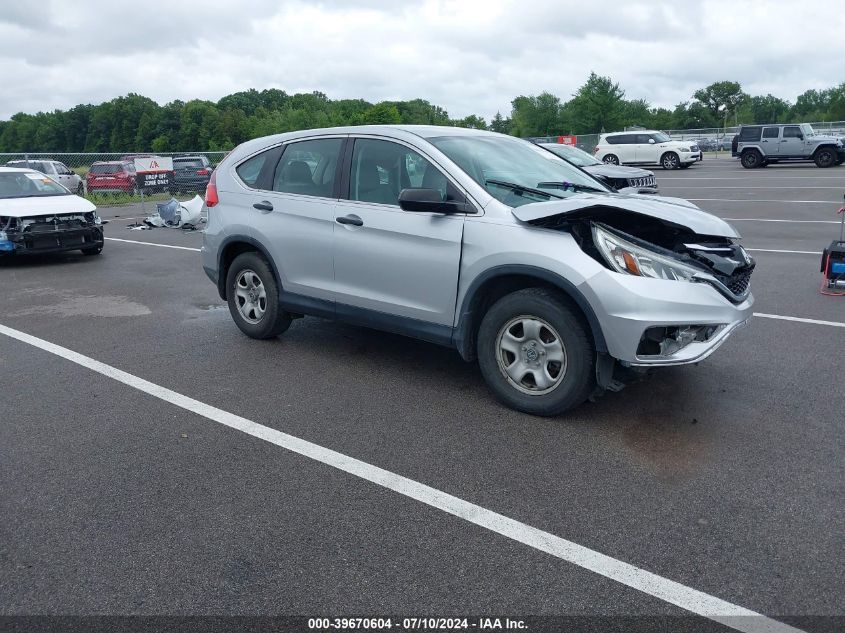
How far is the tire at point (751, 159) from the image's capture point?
30.7 m

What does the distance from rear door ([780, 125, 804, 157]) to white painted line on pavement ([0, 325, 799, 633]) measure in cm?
3071

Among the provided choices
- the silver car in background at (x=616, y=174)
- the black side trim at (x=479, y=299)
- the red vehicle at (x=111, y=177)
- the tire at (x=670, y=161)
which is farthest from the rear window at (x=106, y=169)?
the tire at (x=670, y=161)

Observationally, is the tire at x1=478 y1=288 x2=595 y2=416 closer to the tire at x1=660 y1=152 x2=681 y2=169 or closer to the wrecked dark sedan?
the wrecked dark sedan

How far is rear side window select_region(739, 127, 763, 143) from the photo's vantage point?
101 ft

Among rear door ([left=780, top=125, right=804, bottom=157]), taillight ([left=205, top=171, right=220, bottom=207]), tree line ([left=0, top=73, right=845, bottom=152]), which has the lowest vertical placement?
taillight ([left=205, top=171, right=220, bottom=207])

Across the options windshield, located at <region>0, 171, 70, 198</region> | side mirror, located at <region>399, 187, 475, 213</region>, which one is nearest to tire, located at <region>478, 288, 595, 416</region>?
side mirror, located at <region>399, 187, 475, 213</region>

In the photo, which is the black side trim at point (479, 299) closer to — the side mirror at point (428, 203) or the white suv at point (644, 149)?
the side mirror at point (428, 203)

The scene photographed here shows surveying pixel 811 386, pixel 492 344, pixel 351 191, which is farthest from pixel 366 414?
pixel 811 386

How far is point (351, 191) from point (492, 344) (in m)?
1.70

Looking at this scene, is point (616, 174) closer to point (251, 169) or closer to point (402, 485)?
point (251, 169)

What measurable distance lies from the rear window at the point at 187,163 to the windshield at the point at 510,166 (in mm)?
20690

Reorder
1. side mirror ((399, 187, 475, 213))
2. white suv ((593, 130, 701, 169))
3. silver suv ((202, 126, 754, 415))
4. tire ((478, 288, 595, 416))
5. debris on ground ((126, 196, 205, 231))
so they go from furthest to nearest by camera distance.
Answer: white suv ((593, 130, 701, 169)) → debris on ground ((126, 196, 205, 231)) → side mirror ((399, 187, 475, 213)) → tire ((478, 288, 595, 416)) → silver suv ((202, 126, 754, 415))

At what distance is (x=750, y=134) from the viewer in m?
31.0

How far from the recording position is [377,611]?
2.80 m
